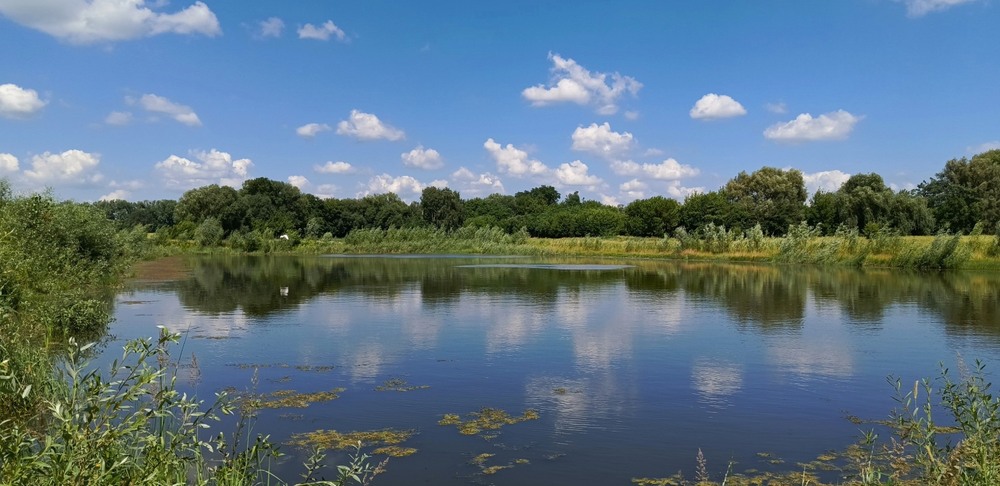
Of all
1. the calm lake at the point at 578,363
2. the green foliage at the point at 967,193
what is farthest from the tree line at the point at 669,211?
the calm lake at the point at 578,363

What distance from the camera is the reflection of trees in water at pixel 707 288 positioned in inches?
1057

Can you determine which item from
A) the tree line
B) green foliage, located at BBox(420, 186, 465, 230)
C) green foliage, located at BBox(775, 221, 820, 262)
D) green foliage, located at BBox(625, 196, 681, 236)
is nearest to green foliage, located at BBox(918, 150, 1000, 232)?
the tree line

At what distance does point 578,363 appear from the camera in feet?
54.9

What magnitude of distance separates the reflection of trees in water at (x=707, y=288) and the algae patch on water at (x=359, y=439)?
15.2m

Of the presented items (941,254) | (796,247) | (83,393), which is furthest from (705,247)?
(83,393)

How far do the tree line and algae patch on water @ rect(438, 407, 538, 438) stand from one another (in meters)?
60.4

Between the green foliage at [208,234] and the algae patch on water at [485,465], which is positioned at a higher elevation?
the green foliage at [208,234]

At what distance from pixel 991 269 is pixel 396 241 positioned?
230ft

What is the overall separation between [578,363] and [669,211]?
301 feet

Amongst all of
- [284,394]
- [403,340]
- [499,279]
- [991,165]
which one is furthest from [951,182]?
[284,394]

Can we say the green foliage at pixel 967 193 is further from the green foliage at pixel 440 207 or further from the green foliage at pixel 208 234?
the green foliage at pixel 208 234

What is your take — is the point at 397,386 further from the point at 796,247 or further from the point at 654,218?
the point at 654,218

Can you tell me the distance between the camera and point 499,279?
44.9 meters

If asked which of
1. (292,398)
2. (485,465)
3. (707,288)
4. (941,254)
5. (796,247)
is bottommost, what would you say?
(485,465)
